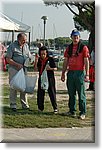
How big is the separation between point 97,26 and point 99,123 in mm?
1107

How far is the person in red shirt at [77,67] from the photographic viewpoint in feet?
17.7

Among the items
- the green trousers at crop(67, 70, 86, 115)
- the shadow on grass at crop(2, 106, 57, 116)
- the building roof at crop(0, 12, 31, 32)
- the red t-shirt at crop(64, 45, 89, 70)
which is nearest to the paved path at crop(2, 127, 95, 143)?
the green trousers at crop(67, 70, 86, 115)

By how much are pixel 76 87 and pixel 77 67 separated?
30cm

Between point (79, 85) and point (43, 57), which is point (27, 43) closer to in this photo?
point (43, 57)

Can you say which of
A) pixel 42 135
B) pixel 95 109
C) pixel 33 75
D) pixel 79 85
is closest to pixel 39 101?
pixel 33 75

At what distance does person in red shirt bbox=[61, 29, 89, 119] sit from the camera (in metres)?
5.39

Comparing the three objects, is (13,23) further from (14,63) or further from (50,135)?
(50,135)

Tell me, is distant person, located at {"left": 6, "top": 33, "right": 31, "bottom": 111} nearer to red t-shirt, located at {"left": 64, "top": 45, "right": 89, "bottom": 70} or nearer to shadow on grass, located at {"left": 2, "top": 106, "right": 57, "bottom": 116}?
shadow on grass, located at {"left": 2, "top": 106, "right": 57, "bottom": 116}

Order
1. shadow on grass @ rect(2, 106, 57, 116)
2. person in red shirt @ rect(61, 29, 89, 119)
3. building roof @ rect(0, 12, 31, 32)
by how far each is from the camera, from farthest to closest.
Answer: shadow on grass @ rect(2, 106, 57, 116) < building roof @ rect(0, 12, 31, 32) < person in red shirt @ rect(61, 29, 89, 119)

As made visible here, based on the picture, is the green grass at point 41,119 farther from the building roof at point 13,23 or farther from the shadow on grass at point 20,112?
the building roof at point 13,23

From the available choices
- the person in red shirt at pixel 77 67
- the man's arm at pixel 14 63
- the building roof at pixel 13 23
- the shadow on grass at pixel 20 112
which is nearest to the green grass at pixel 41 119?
the shadow on grass at pixel 20 112

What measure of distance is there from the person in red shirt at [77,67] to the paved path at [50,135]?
0.61 meters

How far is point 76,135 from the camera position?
15.9 feet

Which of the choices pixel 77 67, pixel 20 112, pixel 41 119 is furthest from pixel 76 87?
pixel 20 112
